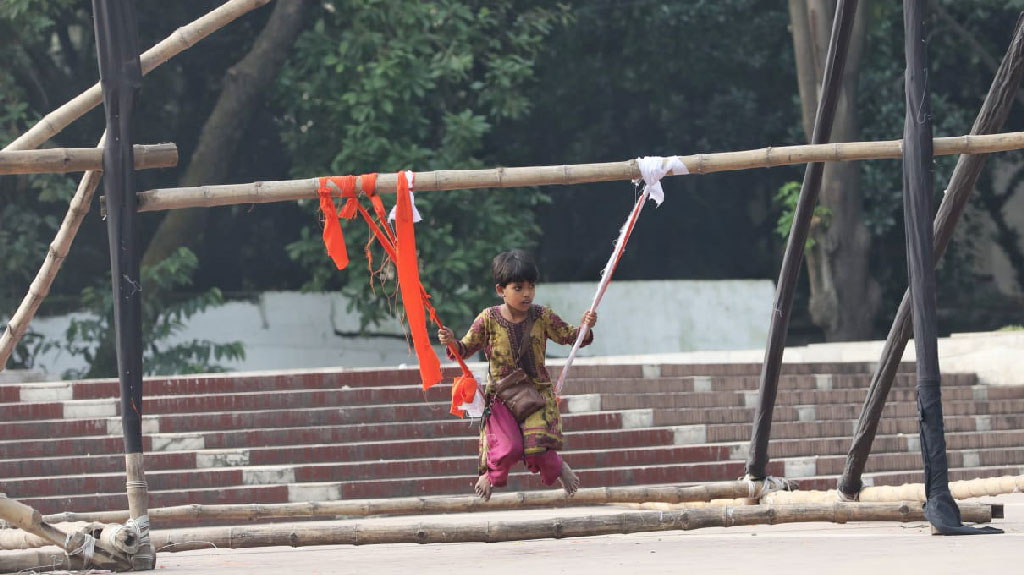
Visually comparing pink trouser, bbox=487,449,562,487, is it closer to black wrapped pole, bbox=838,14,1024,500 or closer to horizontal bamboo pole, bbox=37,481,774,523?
horizontal bamboo pole, bbox=37,481,774,523

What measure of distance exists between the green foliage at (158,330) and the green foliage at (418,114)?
1.21m

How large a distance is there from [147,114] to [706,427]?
821cm

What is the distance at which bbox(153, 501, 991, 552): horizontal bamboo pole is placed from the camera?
23.9 feet

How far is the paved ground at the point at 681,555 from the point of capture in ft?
19.2

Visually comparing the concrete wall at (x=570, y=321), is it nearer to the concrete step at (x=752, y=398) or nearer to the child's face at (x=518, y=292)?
the concrete step at (x=752, y=398)

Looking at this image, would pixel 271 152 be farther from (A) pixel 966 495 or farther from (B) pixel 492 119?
(A) pixel 966 495

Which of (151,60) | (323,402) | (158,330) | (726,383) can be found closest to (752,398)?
(726,383)

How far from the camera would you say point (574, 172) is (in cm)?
733

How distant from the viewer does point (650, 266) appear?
20.8 meters

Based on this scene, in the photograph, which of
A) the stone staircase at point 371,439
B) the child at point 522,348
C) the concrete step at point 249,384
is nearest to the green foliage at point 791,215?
the stone staircase at point 371,439

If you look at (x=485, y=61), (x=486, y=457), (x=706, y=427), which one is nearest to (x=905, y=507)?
(x=486, y=457)

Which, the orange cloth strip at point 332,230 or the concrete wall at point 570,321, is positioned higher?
the concrete wall at point 570,321

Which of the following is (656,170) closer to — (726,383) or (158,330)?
(726,383)

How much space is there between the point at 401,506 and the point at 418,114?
858cm
